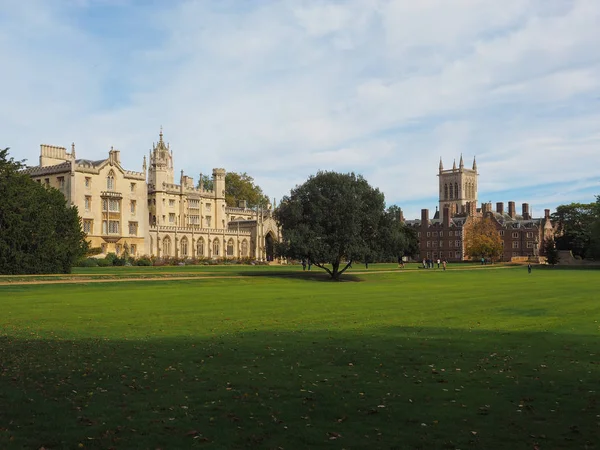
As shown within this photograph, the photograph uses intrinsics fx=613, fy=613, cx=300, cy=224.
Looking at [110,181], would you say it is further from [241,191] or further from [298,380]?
[298,380]

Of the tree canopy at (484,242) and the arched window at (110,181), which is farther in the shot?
the tree canopy at (484,242)

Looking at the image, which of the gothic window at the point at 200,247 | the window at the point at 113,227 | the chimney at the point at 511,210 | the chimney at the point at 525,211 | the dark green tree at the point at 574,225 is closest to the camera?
the window at the point at 113,227

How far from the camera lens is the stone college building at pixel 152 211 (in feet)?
273

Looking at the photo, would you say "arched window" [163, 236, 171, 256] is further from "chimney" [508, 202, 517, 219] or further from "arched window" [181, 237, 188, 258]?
"chimney" [508, 202, 517, 219]

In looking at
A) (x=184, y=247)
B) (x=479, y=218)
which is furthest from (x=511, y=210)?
(x=184, y=247)

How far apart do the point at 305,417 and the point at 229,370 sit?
11.0 ft

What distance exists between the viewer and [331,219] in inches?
2004

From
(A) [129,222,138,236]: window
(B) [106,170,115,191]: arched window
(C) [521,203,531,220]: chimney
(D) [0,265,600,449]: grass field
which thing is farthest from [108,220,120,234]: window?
(C) [521,203,531,220]: chimney

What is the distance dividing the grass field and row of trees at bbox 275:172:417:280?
2865 centimetres

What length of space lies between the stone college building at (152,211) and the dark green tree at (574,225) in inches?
2263

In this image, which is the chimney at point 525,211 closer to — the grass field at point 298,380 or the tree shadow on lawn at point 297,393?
the grass field at point 298,380

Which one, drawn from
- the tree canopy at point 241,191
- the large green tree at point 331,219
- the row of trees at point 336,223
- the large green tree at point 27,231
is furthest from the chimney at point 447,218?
the large green tree at point 27,231

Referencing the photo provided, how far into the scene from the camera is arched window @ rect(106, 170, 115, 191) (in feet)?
283

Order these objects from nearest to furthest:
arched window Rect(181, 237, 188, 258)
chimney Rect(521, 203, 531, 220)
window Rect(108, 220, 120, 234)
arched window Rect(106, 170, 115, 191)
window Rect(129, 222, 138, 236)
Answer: window Rect(108, 220, 120, 234)
arched window Rect(106, 170, 115, 191)
window Rect(129, 222, 138, 236)
arched window Rect(181, 237, 188, 258)
chimney Rect(521, 203, 531, 220)
